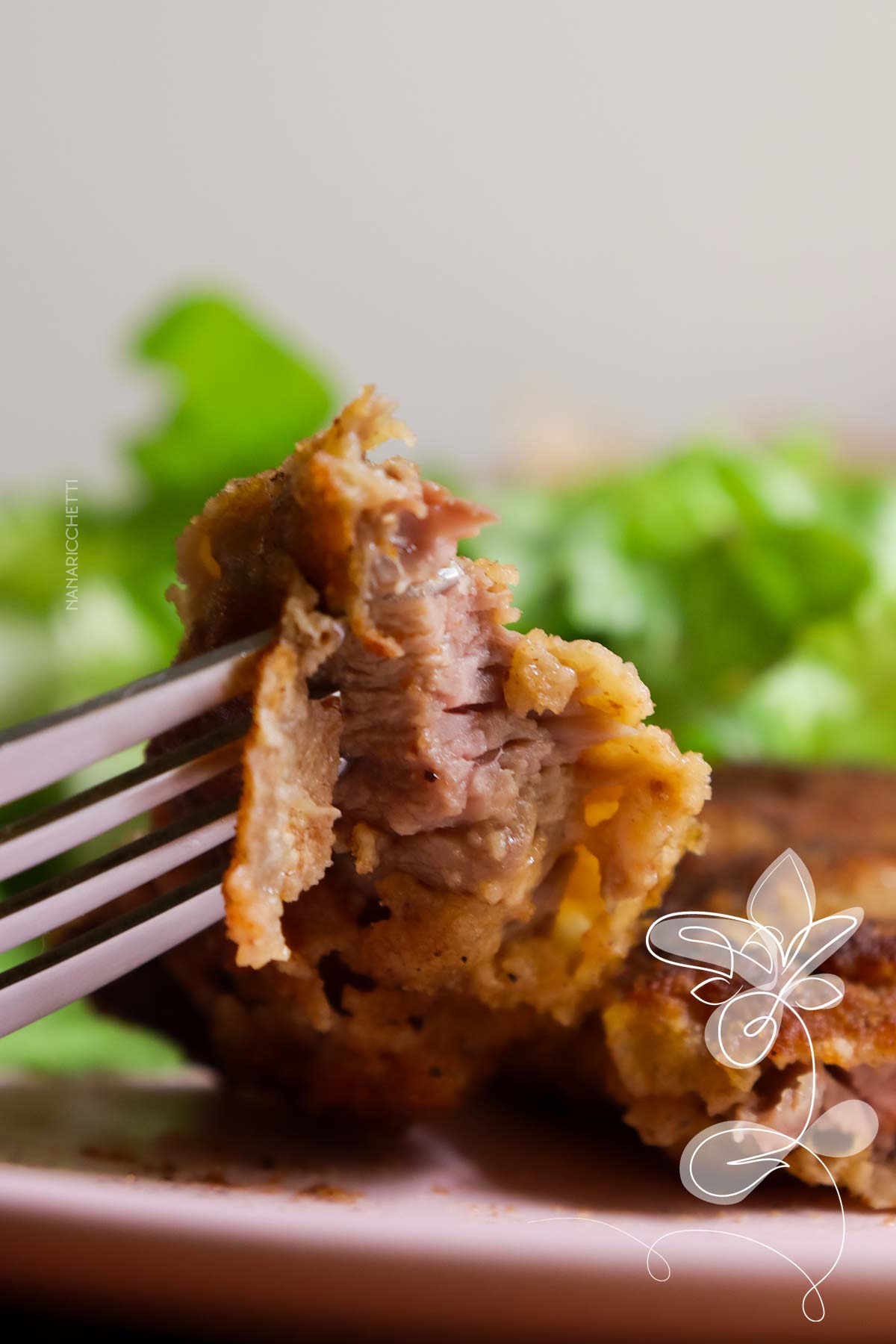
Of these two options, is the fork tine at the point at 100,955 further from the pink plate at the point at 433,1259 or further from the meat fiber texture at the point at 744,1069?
the meat fiber texture at the point at 744,1069

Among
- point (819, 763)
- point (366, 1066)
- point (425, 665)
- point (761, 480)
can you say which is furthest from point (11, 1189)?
point (761, 480)

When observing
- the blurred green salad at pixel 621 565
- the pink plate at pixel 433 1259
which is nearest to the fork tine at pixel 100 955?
the pink plate at pixel 433 1259

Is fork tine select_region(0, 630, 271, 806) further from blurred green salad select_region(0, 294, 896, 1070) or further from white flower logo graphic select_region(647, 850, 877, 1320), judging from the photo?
blurred green salad select_region(0, 294, 896, 1070)

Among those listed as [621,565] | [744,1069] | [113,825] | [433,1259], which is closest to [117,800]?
[113,825]

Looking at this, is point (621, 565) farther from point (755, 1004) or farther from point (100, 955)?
point (100, 955)

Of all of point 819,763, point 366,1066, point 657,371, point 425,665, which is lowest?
point 366,1066

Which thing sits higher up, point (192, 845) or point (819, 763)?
point (819, 763)

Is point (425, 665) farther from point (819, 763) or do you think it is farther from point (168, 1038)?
point (819, 763)
